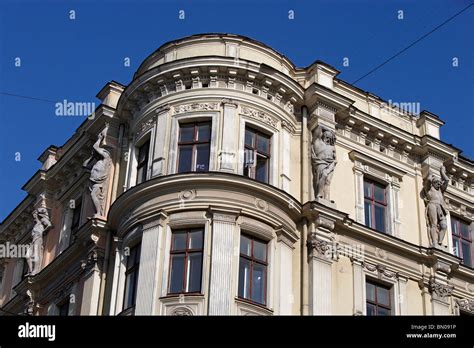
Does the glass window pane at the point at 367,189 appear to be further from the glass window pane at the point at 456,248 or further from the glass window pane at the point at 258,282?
the glass window pane at the point at 258,282

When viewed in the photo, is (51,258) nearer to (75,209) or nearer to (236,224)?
(75,209)

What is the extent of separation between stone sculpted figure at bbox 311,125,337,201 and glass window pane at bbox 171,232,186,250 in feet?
16.3

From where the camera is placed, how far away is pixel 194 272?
28.6 metres

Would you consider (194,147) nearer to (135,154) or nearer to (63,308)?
(135,154)

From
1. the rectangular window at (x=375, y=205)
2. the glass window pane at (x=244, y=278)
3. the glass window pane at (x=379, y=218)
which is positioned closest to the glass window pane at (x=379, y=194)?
the rectangular window at (x=375, y=205)

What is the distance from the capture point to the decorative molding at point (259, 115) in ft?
104

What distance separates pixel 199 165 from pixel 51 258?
8.68 meters

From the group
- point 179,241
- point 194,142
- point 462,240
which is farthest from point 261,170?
point 462,240

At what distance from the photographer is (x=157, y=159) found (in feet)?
102

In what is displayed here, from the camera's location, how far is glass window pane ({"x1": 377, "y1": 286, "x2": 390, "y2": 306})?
31828 millimetres

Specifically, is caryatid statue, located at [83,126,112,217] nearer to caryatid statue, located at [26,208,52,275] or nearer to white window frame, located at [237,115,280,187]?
caryatid statue, located at [26,208,52,275]

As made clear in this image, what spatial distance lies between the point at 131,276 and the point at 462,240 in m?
13.4

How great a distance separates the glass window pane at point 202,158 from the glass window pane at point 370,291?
6747 millimetres
